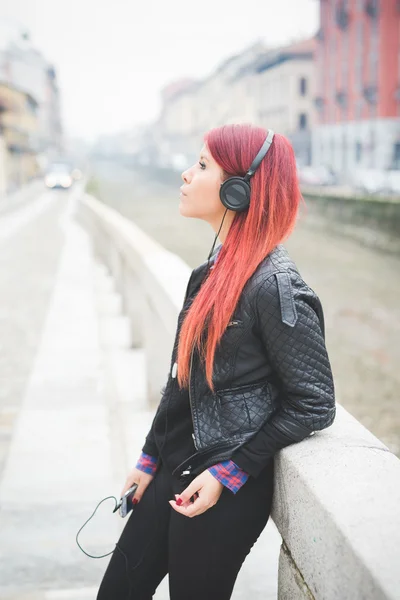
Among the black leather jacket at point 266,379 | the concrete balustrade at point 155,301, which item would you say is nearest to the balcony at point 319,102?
the concrete balustrade at point 155,301

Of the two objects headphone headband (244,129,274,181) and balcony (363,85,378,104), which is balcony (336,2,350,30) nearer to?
balcony (363,85,378,104)

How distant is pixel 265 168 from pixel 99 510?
6.55ft

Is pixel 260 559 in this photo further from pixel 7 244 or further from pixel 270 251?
pixel 7 244

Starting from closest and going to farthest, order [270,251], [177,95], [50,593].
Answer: [270,251], [50,593], [177,95]

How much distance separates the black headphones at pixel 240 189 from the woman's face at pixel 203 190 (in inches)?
3.4

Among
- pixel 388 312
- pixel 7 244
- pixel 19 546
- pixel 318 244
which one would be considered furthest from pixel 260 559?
pixel 318 244

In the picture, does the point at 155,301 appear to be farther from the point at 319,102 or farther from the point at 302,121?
the point at 302,121

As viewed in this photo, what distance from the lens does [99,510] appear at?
3.15 m

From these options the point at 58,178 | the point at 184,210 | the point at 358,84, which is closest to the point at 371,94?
the point at 358,84

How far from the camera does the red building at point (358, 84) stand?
126 feet

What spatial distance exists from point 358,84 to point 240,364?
4347 centimetres

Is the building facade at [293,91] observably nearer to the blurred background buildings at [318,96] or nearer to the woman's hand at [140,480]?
the blurred background buildings at [318,96]

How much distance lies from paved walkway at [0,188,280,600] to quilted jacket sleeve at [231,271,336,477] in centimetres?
104

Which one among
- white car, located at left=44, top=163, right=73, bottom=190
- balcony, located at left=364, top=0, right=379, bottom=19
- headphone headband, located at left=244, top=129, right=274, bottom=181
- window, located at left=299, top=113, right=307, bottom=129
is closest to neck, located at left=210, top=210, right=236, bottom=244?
headphone headband, located at left=244, top=129, right=274, bottom=181
